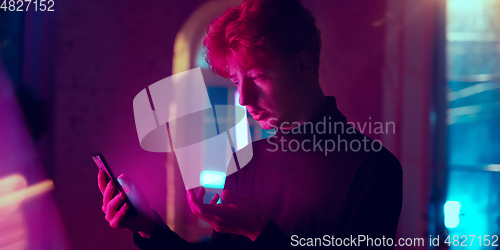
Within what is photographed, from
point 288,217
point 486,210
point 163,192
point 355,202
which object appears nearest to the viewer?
point 355,202

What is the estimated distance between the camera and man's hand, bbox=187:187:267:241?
83 cm

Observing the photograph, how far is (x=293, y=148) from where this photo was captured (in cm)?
119

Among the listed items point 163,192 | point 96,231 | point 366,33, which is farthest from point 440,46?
point 96,231

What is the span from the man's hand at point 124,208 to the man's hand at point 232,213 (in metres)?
0.29

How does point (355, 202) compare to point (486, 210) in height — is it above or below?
above

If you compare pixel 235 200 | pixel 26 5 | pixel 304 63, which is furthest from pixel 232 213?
pixel 26 5

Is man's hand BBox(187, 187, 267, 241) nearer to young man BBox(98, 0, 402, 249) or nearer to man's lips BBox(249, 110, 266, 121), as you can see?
young man BBox(98, 0, 402, 249)

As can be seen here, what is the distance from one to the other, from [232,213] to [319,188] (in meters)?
0.36

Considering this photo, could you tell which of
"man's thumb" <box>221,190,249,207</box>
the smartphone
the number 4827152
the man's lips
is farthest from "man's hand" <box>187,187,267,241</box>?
the number 4827152

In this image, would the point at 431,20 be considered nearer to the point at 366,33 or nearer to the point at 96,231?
the point at 366,33

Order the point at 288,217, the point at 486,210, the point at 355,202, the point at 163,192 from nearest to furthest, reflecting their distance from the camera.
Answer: the point at 355,202, the point at 288,217, the point at 486,210, the point at 163,192

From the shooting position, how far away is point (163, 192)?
1917 millimetres

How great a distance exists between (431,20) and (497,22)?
0.35m

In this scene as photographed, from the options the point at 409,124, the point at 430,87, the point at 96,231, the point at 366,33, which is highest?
the point at 366,33
